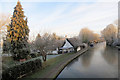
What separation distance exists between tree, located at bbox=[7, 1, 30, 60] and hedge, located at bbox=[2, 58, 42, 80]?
3.98 metres

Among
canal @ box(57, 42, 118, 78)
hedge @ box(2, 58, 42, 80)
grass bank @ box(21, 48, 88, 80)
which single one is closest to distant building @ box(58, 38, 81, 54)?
canal @ box(57, 42, 118, 78)

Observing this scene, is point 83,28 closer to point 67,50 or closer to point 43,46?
point 67,50

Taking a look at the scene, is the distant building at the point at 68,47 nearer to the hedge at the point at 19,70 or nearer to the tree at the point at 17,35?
the tree at the point at 17,35

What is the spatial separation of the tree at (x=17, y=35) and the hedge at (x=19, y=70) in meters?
3.98

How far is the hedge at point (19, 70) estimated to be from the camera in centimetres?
596

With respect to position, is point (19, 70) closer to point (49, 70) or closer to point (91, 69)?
point (49, 70)

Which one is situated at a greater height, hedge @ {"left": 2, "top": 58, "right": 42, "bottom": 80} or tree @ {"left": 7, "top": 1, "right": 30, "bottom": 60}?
tree @ {"left": 7, "top": 1, "right": 30, "bottom": 60}

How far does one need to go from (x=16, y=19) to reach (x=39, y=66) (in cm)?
742

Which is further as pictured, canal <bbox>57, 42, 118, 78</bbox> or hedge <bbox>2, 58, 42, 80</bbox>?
canal <bbox>57, 42, 118, 78</bbox>

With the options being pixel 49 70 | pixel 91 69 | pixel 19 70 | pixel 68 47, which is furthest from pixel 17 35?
pixel 68 47

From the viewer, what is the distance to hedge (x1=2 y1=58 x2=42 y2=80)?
596cm

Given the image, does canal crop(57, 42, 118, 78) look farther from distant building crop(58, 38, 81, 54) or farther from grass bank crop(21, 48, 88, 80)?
distant building crop(58, 38, 81, 54)

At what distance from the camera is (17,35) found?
11672 mm

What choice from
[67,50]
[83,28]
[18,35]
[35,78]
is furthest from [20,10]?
[83,28]
